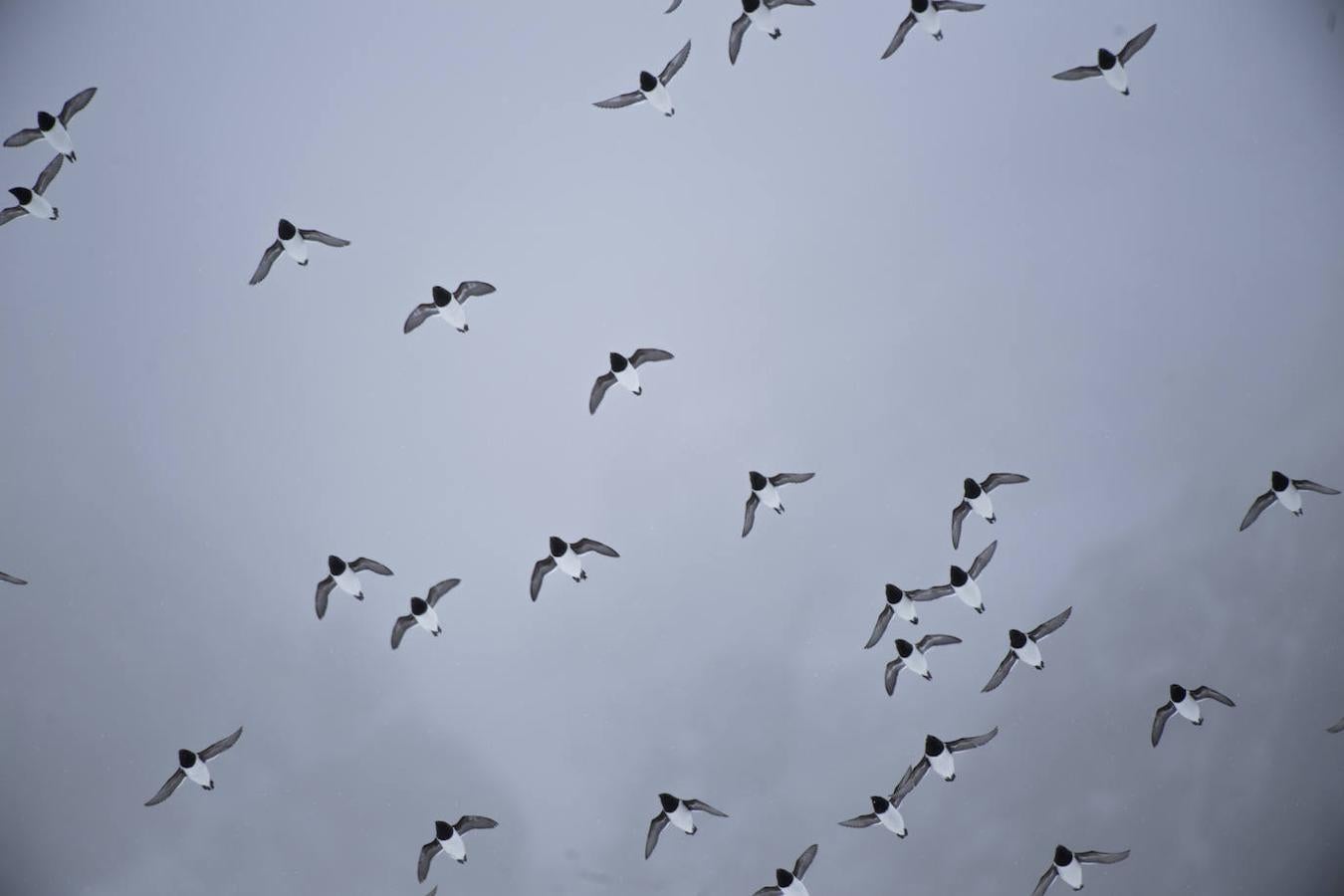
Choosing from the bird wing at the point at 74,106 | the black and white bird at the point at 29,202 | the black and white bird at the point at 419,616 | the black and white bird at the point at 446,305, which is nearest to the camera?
the bird wing at the point at 74,106

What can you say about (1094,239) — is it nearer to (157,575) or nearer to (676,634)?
(676,634)

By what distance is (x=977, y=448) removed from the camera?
3006 centimetres

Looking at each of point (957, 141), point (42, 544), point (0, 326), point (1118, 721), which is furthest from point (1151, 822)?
point (0, 326)

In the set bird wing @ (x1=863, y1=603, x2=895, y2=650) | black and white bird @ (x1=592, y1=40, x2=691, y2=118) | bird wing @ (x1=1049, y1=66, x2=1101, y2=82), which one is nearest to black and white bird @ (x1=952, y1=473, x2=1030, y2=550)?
bird wing @ (x1=863, y1=603, x2=895, y2=650)

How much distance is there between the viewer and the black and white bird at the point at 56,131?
1652 cm

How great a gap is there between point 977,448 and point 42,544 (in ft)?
62.8

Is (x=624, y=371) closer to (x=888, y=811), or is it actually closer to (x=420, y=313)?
(x=420, y=313)

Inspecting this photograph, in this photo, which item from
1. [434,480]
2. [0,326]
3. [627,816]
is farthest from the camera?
[434,480]

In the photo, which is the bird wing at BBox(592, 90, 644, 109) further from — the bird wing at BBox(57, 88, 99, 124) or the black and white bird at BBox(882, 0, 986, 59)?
the bird wing at BBox(57, 88, 99, 124)

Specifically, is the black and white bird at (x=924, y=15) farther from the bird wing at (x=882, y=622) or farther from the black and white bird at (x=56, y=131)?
the black and white bird at (x=56, y=131)

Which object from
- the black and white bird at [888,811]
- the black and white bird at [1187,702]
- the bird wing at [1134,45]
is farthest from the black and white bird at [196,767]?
the bird wing at [1134,45]

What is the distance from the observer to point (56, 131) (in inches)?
685

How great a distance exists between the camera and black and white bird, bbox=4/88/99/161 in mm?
16516

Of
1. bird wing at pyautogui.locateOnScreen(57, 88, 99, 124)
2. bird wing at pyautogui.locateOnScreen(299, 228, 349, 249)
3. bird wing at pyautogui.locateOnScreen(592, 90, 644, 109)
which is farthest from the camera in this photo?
bird wing at pyautogui.locateOnScreen(299, 228, 349, 249)
